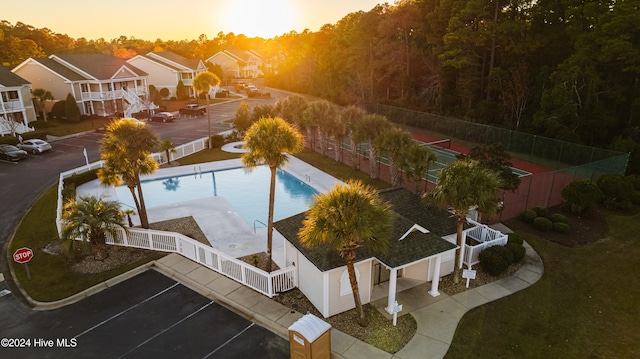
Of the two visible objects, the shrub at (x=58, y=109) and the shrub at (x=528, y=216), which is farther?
the shrub at (x=58, y=109)

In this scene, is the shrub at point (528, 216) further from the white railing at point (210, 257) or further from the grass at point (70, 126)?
the grass at point (70, 126)

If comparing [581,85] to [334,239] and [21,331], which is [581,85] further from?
[21,331]

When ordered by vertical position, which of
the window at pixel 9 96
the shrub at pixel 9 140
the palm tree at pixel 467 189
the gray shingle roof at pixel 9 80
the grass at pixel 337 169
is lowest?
the grass at pixel 337 169

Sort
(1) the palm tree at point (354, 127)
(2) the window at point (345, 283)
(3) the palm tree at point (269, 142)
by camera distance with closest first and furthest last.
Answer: (2) the window at point (345, 283) < (3) the palm tree at point (269, 142) < (1) the palm tree at point (354, 127)

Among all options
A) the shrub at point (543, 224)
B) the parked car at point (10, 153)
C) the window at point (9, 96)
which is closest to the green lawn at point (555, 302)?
the shrub at point (543, 224)

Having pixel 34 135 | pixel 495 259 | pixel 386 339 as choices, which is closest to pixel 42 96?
pixel 34 135
